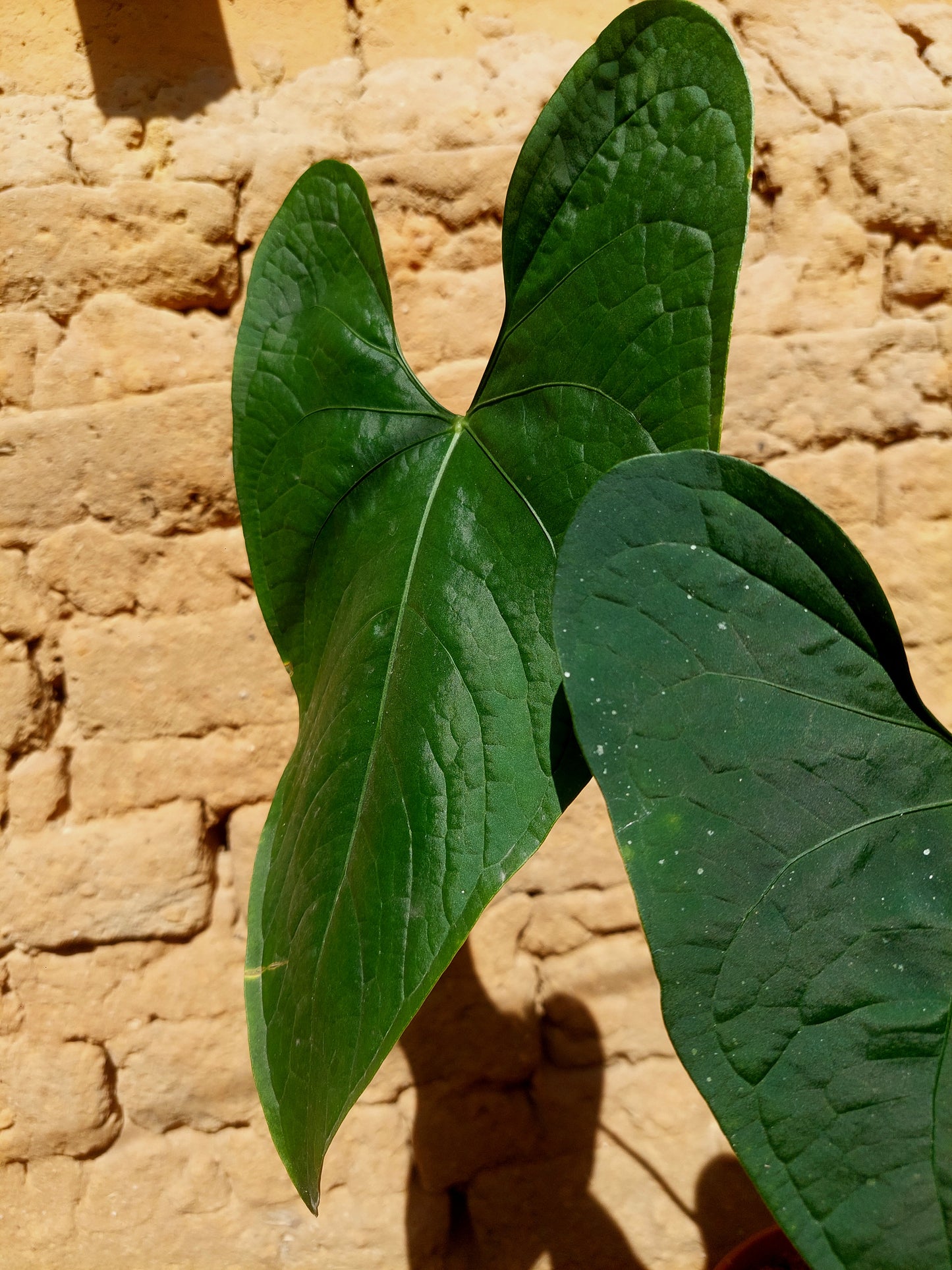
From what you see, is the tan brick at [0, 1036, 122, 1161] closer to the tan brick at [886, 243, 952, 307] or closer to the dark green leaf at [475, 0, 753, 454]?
the dark green leaf at [475, 0, 753, 454]

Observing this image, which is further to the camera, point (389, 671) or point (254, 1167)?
point (254, 1167)

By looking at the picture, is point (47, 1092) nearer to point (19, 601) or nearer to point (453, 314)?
point (19, 601)

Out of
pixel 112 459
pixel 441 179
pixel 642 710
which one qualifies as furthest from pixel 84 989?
pixel 441 179

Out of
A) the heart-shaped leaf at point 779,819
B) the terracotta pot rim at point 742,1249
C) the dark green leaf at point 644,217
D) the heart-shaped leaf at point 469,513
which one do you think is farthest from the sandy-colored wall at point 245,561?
the heart-shaped leaf at point 779,819

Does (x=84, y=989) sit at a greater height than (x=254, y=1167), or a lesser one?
greater

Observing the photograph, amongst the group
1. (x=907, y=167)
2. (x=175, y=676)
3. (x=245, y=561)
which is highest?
(x=907, y=167)

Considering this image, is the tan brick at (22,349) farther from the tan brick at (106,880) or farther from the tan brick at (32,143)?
the tan brick at (106,880)

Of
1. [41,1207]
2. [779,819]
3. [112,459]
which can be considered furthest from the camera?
[41,1207]
